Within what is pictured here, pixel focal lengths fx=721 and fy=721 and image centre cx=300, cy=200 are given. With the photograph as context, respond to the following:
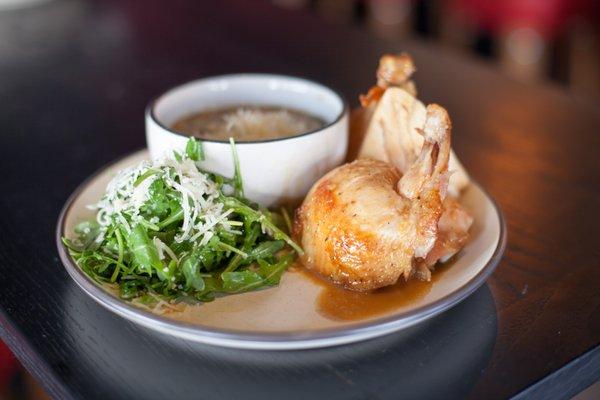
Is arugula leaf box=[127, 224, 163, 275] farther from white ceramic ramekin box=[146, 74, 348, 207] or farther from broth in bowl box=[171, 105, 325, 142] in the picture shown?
broth in bowl box=[171, 105, 325, 142]

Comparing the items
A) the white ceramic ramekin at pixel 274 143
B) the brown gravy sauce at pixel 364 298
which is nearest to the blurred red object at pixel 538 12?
the white ceramic ramekin at pixel 274 143

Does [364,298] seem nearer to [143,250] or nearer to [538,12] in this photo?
[143,250]

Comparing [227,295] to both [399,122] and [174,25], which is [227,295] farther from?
[174,25]

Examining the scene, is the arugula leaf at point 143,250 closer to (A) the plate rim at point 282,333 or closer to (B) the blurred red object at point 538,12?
(A) the plate rim at point 282,333

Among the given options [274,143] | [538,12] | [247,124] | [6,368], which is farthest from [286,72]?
[538,12]

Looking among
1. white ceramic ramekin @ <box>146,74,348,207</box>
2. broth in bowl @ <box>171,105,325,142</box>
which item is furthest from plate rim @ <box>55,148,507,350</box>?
broth in bowl @ <box>171,105,325,142</box>

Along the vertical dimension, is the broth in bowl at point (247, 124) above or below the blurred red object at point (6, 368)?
above

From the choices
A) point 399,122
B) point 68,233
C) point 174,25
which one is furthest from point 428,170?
point 174,25
